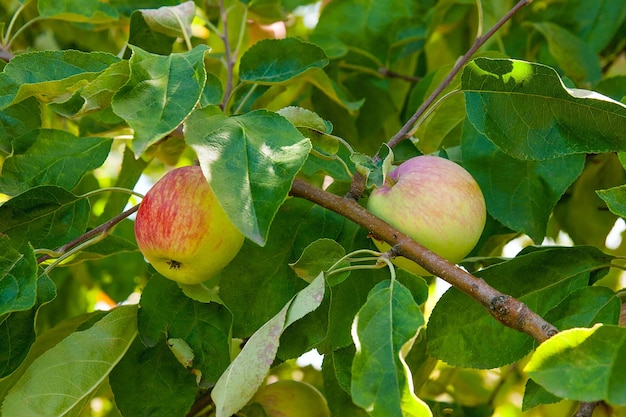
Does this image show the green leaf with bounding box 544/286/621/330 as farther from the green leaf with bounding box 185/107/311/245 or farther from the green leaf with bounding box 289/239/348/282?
the green leaf with bounding box 185/107/311/245

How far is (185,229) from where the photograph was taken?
1071 millimetres

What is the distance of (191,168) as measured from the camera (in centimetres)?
114

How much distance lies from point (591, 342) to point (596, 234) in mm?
891

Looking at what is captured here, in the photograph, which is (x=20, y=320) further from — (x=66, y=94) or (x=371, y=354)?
(x=371, y=354)

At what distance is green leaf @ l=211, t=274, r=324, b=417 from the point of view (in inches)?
34.9

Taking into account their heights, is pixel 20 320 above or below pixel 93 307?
above

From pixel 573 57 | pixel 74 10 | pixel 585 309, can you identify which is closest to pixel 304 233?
pixel 585 309

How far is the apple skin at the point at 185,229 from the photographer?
107 cm

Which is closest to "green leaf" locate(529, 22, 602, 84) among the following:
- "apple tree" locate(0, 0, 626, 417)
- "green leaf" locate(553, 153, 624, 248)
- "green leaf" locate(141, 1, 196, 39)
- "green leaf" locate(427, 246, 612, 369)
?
"apple tree" locate(0, 0, 626, 417)

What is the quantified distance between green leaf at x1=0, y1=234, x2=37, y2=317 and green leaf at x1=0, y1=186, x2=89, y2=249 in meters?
0.14

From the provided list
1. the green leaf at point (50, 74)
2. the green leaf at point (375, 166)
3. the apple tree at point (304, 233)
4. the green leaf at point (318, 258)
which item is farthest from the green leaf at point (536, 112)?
the green leaf at point (50, 74)

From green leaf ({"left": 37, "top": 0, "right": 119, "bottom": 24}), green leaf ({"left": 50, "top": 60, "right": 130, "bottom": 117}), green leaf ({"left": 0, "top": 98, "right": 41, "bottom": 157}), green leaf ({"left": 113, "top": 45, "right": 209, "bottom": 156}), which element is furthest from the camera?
green leaf ({"left": 37, "top": 0, "right": 119, "bottom": 24})

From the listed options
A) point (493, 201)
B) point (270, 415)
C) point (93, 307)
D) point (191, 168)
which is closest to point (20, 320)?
point (191, 168)

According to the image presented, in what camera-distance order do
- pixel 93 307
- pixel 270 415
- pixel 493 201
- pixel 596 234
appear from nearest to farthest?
1. pixel 493 201
2. pixel 270 415
3. pixel 596 234
4. pixel 93 307
